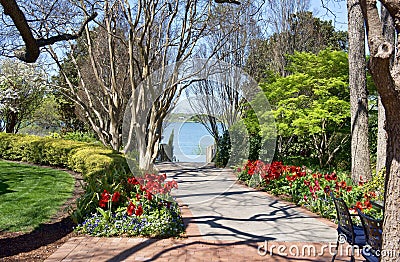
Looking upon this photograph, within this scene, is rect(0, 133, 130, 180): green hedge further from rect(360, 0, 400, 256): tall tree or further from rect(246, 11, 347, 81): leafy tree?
rect(246, 11, 347, 81): leafy tree

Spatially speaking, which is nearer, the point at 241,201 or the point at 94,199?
the point at 94,199

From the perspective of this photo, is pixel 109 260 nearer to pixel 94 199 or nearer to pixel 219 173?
pixel 94 199

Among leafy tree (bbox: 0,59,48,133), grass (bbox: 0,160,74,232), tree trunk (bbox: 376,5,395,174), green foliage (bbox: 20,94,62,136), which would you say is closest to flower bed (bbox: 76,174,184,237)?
grass (bbox: 0,160,74,232)

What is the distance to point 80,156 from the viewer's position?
25.9 feet

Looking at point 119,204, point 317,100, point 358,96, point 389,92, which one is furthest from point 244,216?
point 317,100

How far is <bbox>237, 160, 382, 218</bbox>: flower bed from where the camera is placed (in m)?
5.38

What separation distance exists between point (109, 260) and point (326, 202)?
3.43 meters

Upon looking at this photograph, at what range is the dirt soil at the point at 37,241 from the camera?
143 inches

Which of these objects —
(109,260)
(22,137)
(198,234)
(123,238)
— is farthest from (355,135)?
(22,137)

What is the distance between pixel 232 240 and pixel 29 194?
393 cm

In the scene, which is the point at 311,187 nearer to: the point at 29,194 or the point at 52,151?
the point at 29,194

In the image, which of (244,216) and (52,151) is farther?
(52,151)

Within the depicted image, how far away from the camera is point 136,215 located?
4473mm

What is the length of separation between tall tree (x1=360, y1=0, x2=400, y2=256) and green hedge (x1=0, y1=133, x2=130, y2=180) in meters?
5.61
